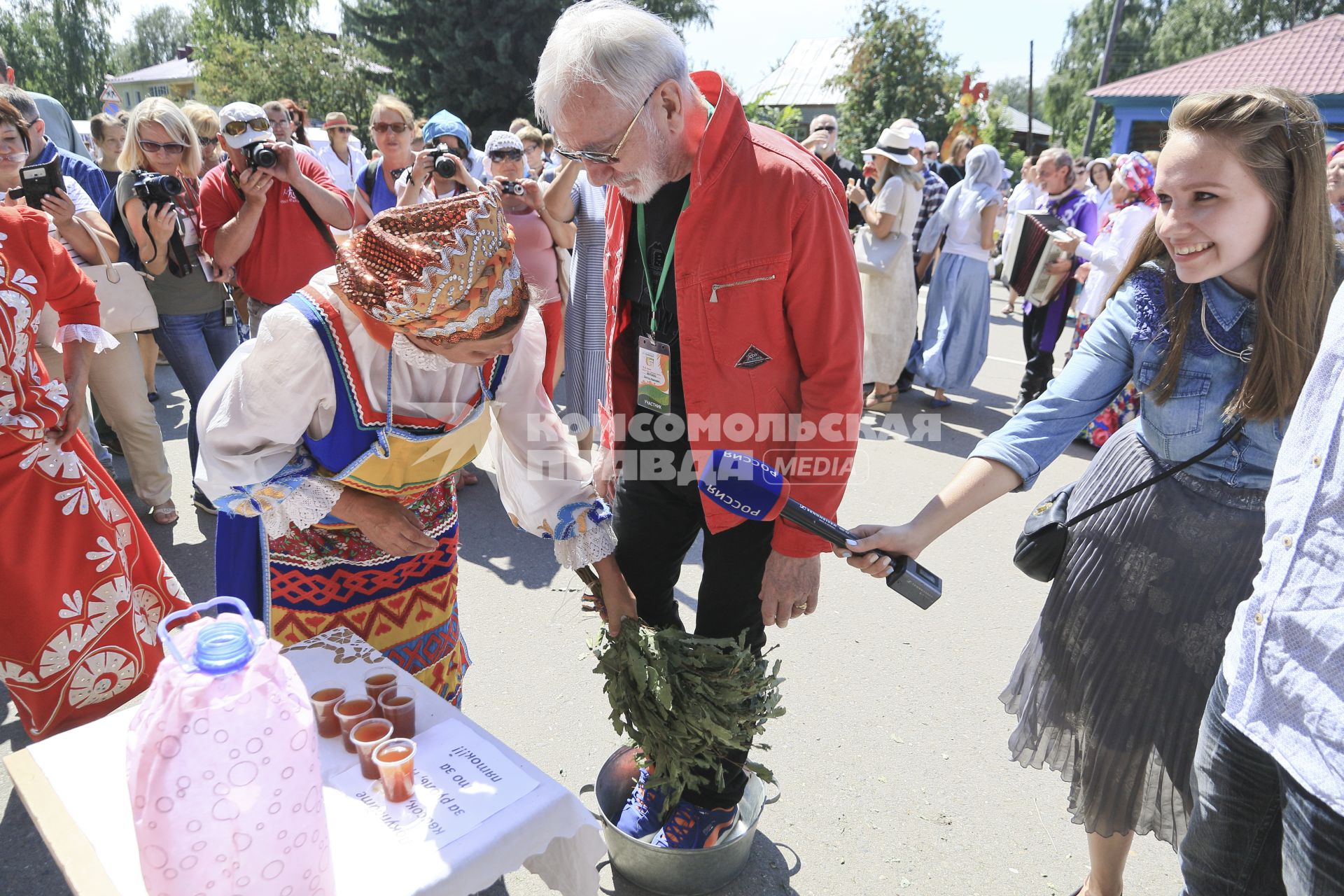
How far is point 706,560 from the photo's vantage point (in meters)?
2.25

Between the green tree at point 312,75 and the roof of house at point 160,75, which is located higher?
the green tree at point 312,75

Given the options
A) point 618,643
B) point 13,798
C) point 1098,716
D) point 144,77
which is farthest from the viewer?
point 144,77

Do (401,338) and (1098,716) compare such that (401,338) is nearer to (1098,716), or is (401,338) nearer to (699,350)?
(699,350)

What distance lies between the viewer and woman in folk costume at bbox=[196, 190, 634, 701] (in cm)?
171

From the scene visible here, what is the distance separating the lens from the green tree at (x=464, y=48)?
947 inches

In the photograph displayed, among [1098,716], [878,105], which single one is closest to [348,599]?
[1098,716]

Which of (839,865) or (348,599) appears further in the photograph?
(839,865)

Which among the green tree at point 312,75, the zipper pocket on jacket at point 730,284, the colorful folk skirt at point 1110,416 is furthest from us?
the green tree at point 312,75

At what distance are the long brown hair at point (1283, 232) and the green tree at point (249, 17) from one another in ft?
154

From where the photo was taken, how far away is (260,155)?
4.02 meters

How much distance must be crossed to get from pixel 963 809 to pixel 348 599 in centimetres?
191

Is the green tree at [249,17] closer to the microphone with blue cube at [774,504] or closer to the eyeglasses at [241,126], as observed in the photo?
the eyeglasses at [241,126]

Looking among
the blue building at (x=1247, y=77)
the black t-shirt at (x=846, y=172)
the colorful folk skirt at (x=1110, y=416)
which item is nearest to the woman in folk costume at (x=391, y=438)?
the colorful folk skirt at (x=1110, y=416)

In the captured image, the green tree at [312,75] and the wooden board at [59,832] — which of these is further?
the green tree at [312,75]
